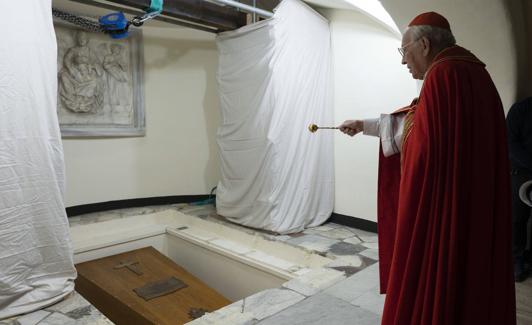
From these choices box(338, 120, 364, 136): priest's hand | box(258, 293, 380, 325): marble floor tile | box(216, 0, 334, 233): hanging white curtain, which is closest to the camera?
box(338, 120, 364, 136): priest's hand

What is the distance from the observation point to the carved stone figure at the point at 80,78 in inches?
149

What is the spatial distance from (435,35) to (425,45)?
5 cm

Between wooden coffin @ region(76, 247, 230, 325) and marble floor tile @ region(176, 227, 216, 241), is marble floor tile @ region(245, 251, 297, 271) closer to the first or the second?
wooden coffin @ region(76, 247, 230, 325)

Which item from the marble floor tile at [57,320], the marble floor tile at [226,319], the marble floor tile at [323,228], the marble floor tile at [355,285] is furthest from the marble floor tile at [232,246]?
the marble floor tile at [57,320]

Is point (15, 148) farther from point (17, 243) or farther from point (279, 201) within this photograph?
point (279, 201)

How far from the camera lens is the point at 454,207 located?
1.20 meters

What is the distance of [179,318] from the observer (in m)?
2.67

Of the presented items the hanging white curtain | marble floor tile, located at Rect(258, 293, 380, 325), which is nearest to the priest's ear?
marble floor tile, located at Rect(258, 293, 380, 325)

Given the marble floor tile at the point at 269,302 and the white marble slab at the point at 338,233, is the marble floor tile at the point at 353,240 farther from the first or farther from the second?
the marble floor tile at the point at 269,302

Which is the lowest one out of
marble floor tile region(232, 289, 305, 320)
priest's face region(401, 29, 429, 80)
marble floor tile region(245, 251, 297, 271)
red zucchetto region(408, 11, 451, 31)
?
marble floor tile region(245, 251, 297, 271)

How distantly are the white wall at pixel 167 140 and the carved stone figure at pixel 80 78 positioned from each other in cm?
39

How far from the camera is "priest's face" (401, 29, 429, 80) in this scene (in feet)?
4.53

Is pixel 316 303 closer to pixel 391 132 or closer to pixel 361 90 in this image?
pixel 391 132

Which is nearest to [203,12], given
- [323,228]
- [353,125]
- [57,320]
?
[353,125]
